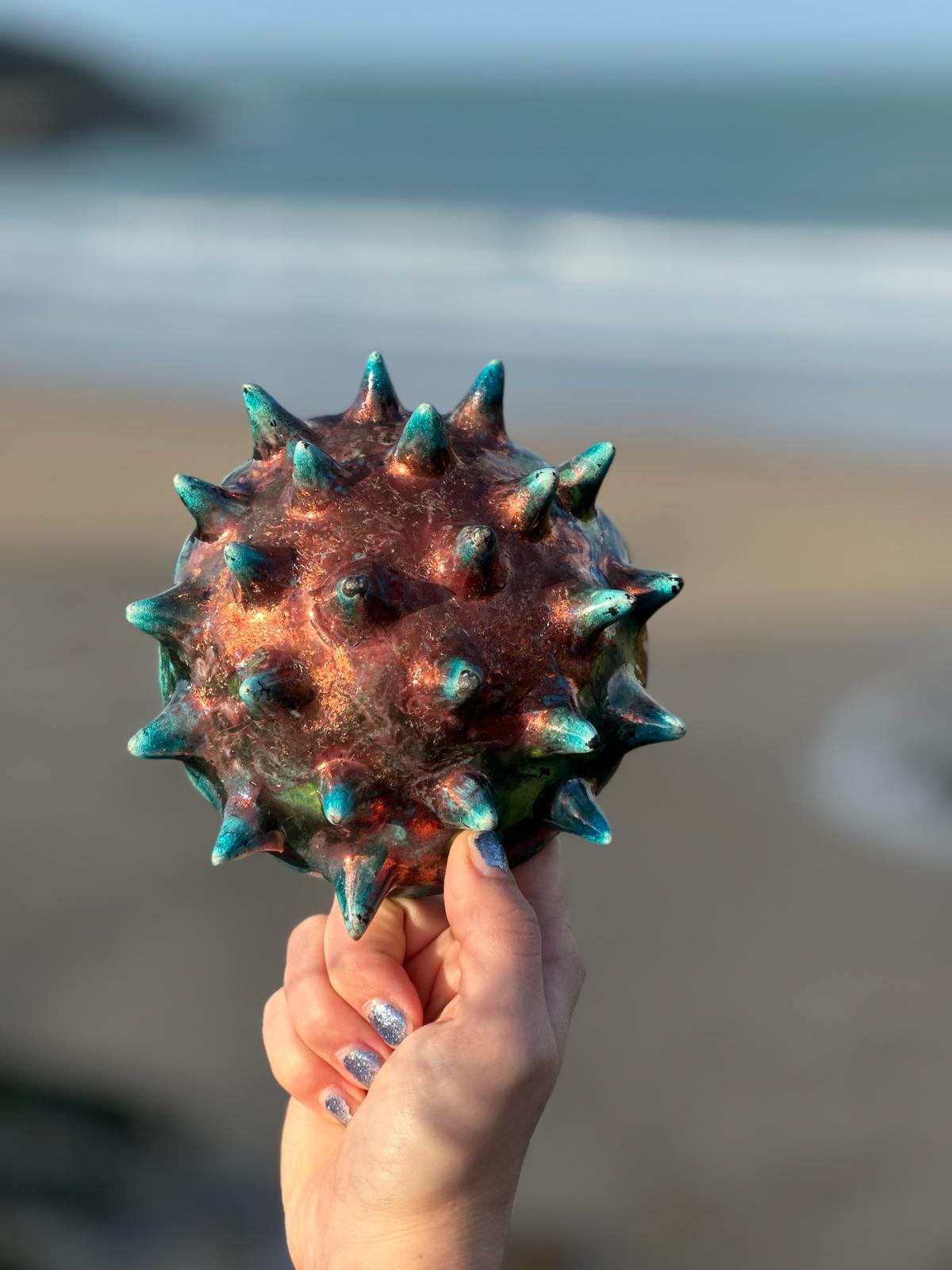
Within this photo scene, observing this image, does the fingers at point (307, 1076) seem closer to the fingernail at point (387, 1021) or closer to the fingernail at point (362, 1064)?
the fingernail at point (362, 1064)

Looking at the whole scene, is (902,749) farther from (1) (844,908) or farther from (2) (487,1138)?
(2) (487,1138)

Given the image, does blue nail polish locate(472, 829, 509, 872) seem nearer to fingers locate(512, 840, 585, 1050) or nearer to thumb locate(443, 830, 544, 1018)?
thumb locate(443, 830, 544, 1018)

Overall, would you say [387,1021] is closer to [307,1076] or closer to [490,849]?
[307,1076]

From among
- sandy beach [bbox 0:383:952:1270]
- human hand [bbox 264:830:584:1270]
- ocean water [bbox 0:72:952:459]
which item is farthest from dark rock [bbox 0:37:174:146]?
human hand [bbox 264:830:584:1270]

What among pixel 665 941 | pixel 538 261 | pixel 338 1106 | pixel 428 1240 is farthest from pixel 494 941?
pixel 538 261

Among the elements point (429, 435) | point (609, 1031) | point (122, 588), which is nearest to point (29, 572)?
point (122, 588)

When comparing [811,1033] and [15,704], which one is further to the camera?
[15,704]
